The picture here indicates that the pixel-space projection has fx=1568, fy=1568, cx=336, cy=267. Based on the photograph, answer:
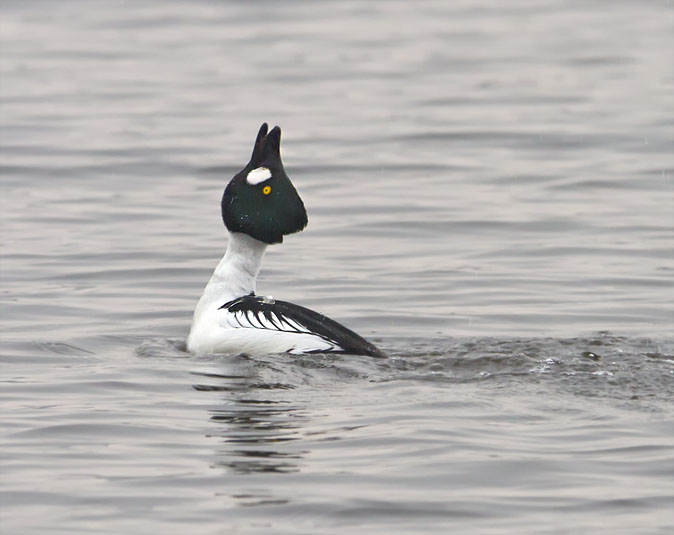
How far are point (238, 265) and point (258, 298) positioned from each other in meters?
0.27

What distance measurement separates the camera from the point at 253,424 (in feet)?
27.3

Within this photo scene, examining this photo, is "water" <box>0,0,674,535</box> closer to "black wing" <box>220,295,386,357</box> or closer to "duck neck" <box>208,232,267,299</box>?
"black wing" <box>220,295,386,357</box>

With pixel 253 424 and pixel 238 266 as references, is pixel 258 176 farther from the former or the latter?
pixel 253 424

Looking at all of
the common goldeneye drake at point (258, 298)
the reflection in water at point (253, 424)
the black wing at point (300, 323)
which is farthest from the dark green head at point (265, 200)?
the reflection in water at point (253, 424)

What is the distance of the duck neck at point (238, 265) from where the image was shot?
413 inches

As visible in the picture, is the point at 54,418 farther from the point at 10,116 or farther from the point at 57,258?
the point at 10,116

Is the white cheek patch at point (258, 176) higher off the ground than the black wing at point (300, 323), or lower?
higher

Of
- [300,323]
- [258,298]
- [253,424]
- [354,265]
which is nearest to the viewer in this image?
[253,424]

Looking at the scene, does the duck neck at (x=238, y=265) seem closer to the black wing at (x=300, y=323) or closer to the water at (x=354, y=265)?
the black wing at (x=300, y=323)

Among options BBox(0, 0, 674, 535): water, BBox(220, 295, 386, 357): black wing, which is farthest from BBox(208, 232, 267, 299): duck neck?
BBox(0, 0, 674, 535): water

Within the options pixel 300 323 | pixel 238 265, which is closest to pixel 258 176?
pixel 238 265

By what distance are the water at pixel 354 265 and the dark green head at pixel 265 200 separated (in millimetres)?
965

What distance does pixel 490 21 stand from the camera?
1160 inches

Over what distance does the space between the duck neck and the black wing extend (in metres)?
0.29
